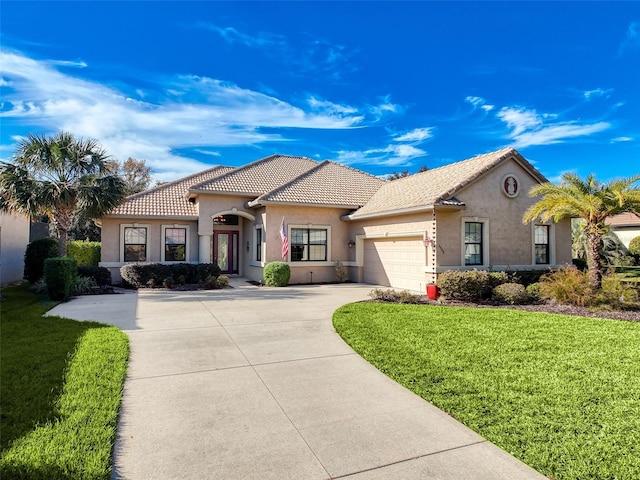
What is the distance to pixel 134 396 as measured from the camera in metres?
4.87

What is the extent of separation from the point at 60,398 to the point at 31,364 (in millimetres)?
1817

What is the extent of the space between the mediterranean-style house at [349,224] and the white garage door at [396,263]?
5 centimetres

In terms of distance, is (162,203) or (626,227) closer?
(162,203)

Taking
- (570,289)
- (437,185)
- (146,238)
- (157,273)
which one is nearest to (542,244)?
(437,185)

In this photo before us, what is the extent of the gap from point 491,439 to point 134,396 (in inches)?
167

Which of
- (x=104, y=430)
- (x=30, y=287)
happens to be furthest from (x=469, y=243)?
(x=30, y=287)

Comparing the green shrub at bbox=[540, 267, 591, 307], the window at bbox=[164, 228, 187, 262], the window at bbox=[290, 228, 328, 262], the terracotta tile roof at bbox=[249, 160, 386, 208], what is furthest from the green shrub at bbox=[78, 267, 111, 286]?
the green shrub at bbox=[540, 267, 591, 307]

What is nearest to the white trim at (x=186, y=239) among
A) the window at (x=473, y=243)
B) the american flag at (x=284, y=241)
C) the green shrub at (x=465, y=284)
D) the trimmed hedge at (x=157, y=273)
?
the trimmed hedge at (x=157, y=273)

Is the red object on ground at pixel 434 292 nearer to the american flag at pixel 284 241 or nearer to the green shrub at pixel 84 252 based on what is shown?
the american flag at pixel 284 241

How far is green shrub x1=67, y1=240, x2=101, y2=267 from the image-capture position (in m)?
22.8

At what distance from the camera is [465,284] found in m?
12.5

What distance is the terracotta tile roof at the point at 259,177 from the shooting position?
63.0 feet

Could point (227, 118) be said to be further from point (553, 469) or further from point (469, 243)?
point (553, 469)

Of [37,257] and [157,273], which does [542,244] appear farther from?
[37,257]
